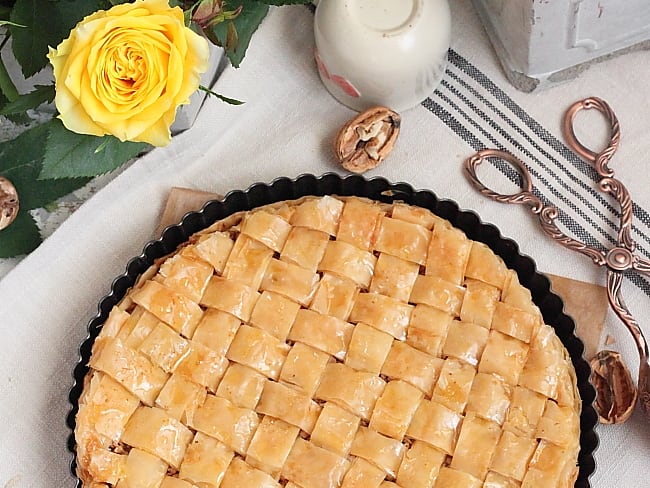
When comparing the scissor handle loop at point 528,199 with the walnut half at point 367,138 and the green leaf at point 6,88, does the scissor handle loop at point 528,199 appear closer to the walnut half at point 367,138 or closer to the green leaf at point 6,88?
the walnut half at point 367,138

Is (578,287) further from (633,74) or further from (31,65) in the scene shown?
(31,65)

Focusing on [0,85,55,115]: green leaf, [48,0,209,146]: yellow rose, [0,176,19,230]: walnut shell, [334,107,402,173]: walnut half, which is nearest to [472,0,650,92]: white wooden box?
[334,107,402,173]: walnut half

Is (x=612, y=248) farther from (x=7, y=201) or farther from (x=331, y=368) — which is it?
(x=7, y=201)

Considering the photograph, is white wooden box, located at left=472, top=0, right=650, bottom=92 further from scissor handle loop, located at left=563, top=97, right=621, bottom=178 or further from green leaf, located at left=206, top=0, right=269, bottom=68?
green leaf, located at left=206, top=0, right=269, bottom=68

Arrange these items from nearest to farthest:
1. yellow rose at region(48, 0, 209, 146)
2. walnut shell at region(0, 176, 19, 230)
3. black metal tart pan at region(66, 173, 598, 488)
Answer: yellow rose at region(48, 0, 209, 146) → black metal tart pan at region(66, 173, 598, 488) → walnut shell at region(0, 176, 19, 230)

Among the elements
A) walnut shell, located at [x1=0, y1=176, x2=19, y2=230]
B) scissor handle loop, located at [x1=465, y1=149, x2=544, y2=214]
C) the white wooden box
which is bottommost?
scissor handle loop, located at [x1=465, y1=149, x2=544, y2=214]

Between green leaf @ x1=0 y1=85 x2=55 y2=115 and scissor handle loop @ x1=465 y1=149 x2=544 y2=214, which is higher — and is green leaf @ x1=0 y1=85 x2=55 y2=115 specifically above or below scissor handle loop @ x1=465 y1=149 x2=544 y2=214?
above

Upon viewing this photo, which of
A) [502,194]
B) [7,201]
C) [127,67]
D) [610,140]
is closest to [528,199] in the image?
[502,194]

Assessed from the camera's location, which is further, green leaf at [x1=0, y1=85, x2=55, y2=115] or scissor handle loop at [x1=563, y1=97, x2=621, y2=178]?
scissor handle loop at [x1=563, y1=97, x2=621, y2=178]

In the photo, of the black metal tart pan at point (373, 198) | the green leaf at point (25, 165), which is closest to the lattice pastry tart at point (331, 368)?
the black metal tart pan at point (373, 198)
